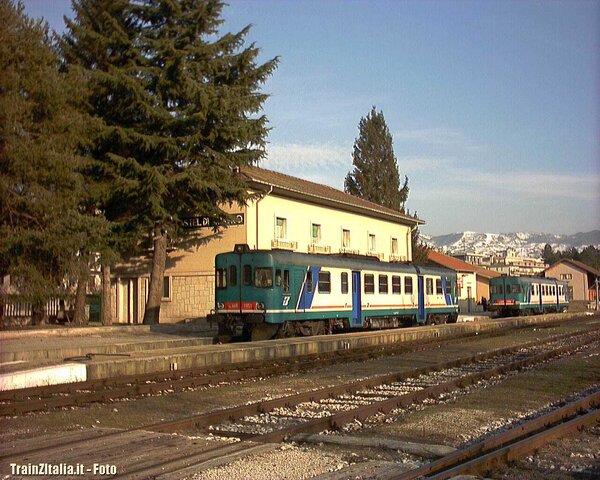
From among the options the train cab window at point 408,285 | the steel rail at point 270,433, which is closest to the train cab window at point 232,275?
the train cab window at point 408,285

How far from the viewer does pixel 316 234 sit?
3800cm

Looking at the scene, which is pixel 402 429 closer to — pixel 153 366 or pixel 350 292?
pixel 153 366

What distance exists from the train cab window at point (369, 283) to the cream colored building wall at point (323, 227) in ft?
23.5

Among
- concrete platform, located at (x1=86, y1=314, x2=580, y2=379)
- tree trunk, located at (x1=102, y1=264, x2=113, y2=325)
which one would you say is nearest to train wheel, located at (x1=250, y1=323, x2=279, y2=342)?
concrete platform, located at (x1=86, y1=314, x2=580, y2=379)

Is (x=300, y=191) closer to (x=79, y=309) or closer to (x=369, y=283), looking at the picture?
(x=369, y=283)

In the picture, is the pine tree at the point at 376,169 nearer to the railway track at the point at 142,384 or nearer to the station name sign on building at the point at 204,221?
the station name sign on building at the point at 204,221

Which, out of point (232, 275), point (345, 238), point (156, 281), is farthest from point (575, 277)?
point (232, 275)

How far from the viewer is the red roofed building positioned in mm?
62219

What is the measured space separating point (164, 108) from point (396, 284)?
38.1 feet

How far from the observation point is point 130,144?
28000mm

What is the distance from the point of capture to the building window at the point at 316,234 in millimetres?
37600

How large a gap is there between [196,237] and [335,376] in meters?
20.2

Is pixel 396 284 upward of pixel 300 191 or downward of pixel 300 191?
downward

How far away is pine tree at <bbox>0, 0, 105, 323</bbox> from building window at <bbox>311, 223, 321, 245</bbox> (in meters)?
15.7
